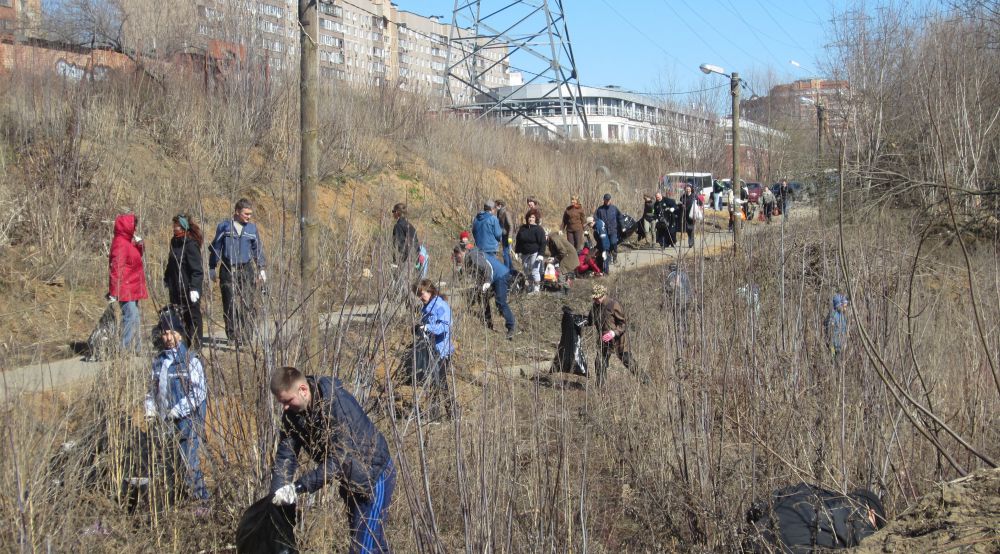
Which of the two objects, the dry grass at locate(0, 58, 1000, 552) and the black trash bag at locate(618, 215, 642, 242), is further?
the black trash bag at locate(618, 215, 642, 242)

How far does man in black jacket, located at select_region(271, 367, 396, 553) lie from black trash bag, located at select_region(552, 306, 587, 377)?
4.90 meters

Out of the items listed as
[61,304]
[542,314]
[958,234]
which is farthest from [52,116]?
[958,234]

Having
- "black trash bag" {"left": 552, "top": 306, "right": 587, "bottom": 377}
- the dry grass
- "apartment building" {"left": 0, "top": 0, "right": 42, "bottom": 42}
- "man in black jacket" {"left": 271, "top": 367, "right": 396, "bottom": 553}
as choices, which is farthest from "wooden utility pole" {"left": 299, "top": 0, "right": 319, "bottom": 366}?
"apartment building" {"left": 0, "top": 0, "right": 42, "bottom": 42}

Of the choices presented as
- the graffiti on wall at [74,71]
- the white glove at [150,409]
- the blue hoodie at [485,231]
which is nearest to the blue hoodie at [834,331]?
the white glove at [150,409]

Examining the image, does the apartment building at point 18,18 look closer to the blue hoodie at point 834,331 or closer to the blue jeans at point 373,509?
the blue jeans at point 373,509

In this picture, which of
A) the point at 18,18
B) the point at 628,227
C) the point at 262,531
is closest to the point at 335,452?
the point at 262,531

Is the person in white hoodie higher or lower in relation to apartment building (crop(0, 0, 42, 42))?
lower

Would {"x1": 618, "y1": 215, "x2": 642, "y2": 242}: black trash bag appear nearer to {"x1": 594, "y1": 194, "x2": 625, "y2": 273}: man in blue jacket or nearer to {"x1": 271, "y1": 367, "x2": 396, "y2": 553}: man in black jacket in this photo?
{"x1": 594, "y1": 194, "x2": 625, "y2": 273}: man in blue jacket

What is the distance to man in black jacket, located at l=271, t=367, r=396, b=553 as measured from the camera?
461cm

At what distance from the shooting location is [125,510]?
5477 mm

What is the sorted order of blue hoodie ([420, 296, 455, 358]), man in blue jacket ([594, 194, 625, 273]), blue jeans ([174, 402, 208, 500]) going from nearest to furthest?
blue jeans ([174, 402, 208, 500]) < blue hoodie ([420, 296, 455, 358]) < man in blue jacket ([594, 194, 625, 273])

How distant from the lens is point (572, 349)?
9.84 meters

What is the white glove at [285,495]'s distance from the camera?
4.58 m

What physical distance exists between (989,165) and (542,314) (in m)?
10.4
